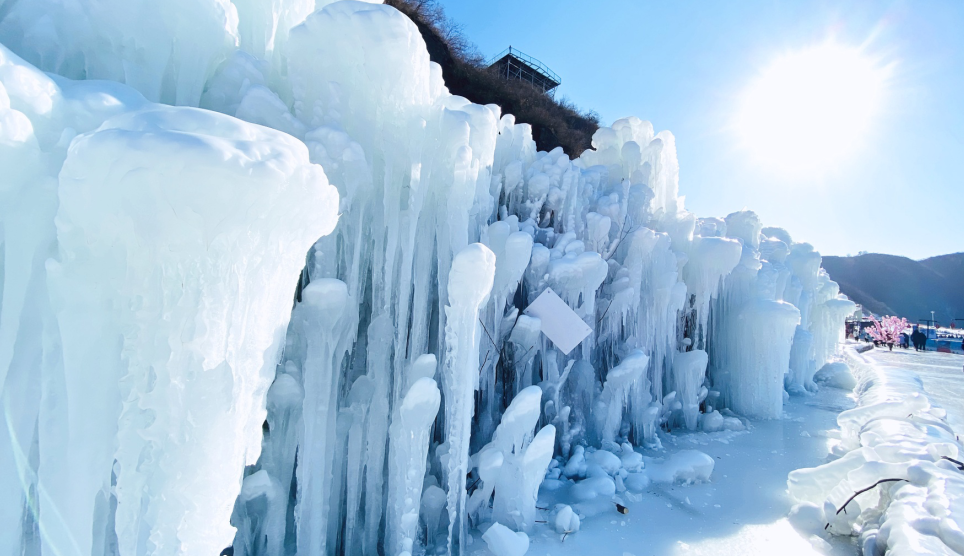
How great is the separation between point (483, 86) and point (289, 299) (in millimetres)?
12629

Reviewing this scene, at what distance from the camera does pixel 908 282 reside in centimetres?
4369

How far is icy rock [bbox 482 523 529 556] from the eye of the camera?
6.28 ft

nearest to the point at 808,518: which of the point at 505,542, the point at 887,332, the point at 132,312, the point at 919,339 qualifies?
the point at 505,542

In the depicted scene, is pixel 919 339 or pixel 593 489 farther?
pixel 919 339

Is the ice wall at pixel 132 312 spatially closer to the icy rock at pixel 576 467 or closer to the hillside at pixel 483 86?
the icy rock at pixel 576 467

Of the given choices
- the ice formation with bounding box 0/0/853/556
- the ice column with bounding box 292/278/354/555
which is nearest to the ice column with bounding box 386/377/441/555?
the ice formation with bounding box 0/0/853/556

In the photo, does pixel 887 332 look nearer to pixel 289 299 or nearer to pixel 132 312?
pixel 289 299

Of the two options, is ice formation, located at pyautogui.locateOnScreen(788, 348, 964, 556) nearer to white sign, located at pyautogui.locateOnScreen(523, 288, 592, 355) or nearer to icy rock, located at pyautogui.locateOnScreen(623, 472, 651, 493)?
icy rock, located at pyautogui.locateOnScreen(623, 472, 651, 493)

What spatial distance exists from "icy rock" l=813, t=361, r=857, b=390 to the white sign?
5931 millimetres

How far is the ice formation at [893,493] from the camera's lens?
6.06ft

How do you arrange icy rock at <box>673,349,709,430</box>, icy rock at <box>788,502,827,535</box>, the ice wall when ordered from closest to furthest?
1. the ice wall
2. icy rock at <box>788,502,827,535</box>
3. icy rock at <box>673,349,709,430</box>

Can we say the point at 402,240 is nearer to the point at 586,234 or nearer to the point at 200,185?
the point at 200,185

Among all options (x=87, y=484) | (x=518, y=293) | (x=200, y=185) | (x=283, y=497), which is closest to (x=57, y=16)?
(x=200, y=185)

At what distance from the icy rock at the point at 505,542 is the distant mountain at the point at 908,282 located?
4859 centimetres
